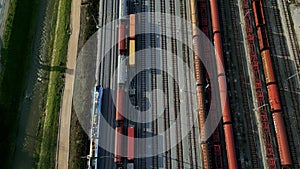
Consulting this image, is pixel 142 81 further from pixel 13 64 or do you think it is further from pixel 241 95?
pixel 13 64

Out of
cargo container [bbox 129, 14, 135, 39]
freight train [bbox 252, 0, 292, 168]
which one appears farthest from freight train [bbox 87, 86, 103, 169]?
freight train [bbox 252, 0, 292, 168]

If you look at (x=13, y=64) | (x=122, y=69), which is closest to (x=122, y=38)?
(x=122, y=69)

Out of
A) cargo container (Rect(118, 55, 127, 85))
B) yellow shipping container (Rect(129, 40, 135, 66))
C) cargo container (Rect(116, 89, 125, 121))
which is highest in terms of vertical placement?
yellow shipping container (Rect(129, 40, 135, 66))

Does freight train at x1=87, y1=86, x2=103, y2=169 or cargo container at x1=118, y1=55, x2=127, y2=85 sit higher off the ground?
cargo container at x1=118, y1=55, x2=127, y2=85

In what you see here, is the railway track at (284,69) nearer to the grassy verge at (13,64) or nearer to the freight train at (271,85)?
the freight train at (271,85)

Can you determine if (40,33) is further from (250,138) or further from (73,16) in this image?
(250,138)

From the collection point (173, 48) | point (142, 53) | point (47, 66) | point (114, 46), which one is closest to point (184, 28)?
point (173, 48)

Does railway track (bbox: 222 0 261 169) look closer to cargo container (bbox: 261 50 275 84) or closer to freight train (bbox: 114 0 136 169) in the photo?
cargo container (bbox: 261 50 275 84)
